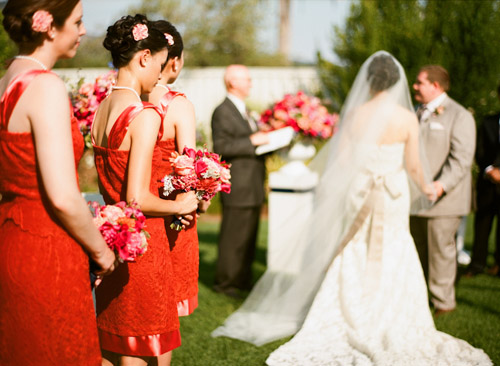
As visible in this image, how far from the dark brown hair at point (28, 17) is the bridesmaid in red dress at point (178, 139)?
3.33 feet

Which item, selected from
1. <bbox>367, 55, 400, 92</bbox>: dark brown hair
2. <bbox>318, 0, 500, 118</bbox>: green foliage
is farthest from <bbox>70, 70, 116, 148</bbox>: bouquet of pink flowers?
<bbox>318, 0, 500, 118</bbox>: green foliage

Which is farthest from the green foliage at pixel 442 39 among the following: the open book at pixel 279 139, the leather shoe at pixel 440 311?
the leather shoe at pixel 440 311

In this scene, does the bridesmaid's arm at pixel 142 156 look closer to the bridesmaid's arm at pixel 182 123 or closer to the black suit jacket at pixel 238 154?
the bridesmaid's arm at pixel 182 123

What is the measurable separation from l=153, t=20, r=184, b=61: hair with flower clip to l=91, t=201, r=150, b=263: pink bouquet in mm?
1239

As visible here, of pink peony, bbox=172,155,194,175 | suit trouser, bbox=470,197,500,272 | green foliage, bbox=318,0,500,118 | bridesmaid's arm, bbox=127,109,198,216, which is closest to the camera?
bridesmaid's arm, bbox=127,109,198,216

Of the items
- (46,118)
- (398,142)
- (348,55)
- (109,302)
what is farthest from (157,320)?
(348,55)

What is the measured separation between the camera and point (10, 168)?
2.01 m

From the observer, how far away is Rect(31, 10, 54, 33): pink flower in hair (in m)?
1.97

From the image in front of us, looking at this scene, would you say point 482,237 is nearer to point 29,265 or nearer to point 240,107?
point 240,107

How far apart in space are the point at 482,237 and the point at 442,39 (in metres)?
5.64

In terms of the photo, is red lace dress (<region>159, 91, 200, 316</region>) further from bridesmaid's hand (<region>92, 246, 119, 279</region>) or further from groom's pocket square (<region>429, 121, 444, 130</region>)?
groom's pocket square (<region>429, 121, 444, 130</region>)

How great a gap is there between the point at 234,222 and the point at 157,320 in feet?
11.6

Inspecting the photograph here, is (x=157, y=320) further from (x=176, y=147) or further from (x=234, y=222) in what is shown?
(x=234, y=222)

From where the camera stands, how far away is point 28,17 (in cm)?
198
